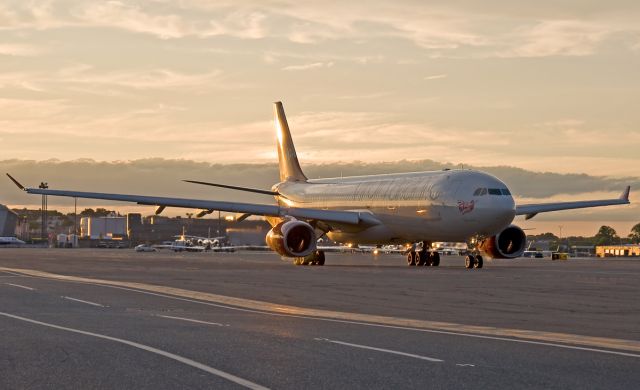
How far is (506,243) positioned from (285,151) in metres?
21.3

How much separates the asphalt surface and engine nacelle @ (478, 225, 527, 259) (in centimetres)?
2485

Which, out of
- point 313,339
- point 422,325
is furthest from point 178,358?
point 422,325

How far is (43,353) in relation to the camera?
15094 millimetres

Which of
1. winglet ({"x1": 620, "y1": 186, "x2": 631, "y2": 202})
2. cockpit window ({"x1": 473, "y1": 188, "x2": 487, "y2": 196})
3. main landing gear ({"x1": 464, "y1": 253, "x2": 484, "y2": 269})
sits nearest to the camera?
cockpit window ({"x1": 473, "y1": 188, "x2": 487, "y2": 196})

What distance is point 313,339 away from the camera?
56.3 ft

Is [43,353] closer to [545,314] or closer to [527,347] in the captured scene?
[527,347]

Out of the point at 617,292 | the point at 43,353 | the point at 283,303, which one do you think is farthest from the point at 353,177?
the point at 43,353

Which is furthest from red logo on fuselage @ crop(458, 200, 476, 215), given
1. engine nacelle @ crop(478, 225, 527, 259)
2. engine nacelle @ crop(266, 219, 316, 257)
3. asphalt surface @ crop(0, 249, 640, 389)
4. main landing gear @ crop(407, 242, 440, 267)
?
asphalt surface @ crop(0, 249, 640, 389)

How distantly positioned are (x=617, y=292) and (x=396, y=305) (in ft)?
28.6

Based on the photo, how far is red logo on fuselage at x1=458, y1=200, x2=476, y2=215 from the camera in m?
52.8

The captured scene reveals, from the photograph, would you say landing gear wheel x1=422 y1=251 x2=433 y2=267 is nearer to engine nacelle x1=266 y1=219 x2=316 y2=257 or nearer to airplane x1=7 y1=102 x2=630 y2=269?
airplane x1=7 y1=102 x2=630 y2=269

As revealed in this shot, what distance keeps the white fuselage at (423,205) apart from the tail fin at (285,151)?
25.3 ft

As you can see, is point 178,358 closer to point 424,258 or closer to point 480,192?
point 480,192

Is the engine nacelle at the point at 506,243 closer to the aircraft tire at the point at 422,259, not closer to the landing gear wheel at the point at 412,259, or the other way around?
the aircraft tire at the point at 422,259
